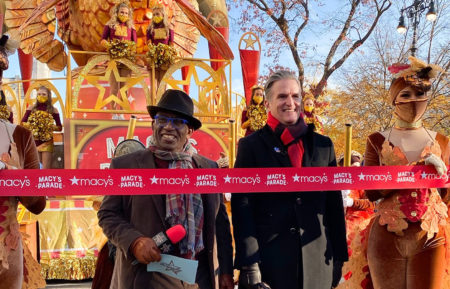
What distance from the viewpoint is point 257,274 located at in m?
2.54

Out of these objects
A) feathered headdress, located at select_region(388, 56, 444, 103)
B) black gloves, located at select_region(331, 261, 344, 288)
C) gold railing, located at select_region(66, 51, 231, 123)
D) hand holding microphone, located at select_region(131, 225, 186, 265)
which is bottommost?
black gloves, located at select_region(331, 261, 344, 288)

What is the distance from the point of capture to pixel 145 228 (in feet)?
8.77

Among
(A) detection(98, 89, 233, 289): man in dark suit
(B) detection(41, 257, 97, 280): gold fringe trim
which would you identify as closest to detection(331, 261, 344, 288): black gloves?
(A) detection(98, 89, 233, 289): man in dark suit

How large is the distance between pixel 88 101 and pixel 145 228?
933cm

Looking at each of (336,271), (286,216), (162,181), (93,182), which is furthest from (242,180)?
(93,182)

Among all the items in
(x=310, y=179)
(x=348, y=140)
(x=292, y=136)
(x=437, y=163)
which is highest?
(x=348, y=140)

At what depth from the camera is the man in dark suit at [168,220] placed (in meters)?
2.63

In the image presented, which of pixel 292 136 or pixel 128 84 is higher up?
pixel 128 84

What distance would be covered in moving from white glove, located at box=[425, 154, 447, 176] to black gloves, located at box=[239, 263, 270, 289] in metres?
1.57

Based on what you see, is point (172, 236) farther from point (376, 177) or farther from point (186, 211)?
point (376, 177)

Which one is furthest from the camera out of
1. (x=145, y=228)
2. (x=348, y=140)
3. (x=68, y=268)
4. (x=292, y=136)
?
(x=68, y=268)

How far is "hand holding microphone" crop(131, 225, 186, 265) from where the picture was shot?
8.27ft

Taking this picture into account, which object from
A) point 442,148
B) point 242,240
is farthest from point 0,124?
point 442,148

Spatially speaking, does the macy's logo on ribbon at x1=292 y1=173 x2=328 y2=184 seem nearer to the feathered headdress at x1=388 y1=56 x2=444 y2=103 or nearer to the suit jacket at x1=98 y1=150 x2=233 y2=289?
the suit jacket at x1=98 y1=150 x2=233 y2=289
